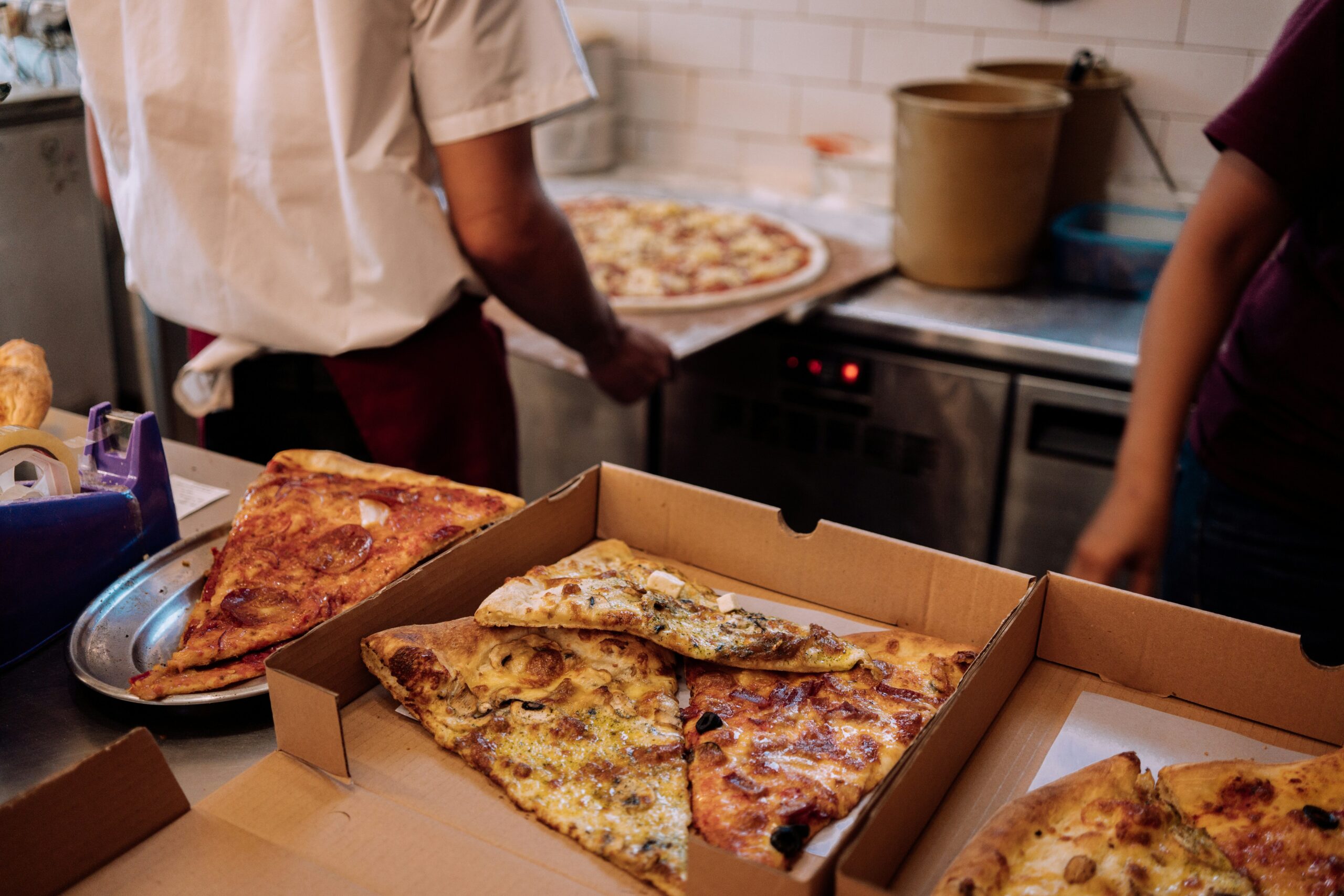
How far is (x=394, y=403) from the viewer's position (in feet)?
5.25

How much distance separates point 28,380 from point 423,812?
717mm

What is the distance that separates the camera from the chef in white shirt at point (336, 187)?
137cm

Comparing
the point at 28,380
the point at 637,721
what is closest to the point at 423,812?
the point at 637,721

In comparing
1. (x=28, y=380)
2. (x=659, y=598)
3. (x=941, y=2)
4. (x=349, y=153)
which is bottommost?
(x=659, y=598)

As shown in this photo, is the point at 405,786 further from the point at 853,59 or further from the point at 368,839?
the point at 853,59

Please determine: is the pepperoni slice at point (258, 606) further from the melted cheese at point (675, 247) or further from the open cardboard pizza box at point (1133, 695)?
the melted cheese at point (675, 247)

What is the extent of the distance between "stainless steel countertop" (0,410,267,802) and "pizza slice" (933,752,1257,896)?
2.01ft

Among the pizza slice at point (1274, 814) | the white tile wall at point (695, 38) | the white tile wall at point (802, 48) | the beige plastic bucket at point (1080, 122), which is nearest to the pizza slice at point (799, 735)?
the pizza slice at point (1274, 814)

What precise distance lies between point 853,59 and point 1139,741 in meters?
2.33

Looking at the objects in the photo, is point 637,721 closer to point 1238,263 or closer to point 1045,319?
point 1238,263

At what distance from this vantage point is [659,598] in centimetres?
103

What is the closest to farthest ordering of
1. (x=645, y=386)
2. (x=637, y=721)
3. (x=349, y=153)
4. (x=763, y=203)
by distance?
(x=637, y=721), (x=349, y=153), (x=645, y=386), (x=763, y=203)

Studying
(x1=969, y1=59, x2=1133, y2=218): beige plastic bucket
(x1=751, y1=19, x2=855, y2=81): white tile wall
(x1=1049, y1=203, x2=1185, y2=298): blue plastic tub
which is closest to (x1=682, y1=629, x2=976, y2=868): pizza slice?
(x1=1049, y1=203, x2=1185, y2=298): blue plastic tub

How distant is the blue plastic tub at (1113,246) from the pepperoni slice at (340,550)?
6.03 feet
